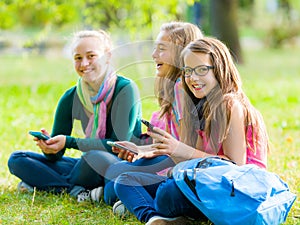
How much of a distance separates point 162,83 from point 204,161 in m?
0.85

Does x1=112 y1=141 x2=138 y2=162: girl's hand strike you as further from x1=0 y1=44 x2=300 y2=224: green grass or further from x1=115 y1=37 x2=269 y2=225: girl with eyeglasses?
x1=0 y1=44 x2=300 y2=224: green grass

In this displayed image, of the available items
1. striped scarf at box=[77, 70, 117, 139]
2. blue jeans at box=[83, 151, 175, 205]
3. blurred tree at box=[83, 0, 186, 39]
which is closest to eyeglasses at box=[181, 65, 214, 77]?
blue jeans at box=[83, 151, 175, 205]

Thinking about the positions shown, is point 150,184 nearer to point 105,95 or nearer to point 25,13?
point 105,95

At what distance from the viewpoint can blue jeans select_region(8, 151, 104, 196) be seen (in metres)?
3.74

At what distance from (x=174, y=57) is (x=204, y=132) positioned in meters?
0.66

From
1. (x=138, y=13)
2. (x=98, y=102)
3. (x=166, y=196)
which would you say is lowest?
(x=166, y=196)

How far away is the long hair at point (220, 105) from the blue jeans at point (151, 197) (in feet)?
1.02

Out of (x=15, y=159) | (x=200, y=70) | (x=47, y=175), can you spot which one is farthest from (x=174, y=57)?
(x=15, y=159)

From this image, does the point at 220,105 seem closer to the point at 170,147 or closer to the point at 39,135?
the point at 170,147

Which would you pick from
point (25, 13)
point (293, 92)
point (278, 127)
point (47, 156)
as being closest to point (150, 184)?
point (47, 156)

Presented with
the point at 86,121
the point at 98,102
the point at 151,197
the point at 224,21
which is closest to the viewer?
the point at 151,197

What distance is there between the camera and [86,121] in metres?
3.92

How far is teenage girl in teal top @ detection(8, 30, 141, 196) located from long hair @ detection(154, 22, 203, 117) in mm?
206

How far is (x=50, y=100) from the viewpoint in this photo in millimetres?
7996
